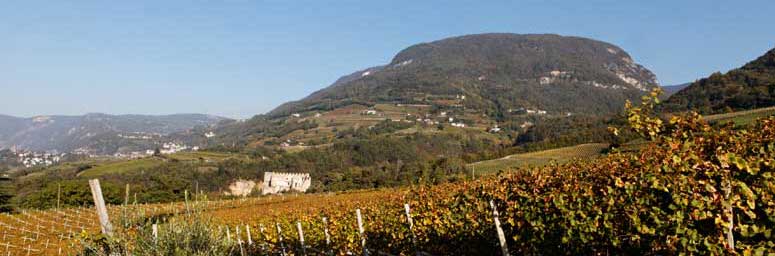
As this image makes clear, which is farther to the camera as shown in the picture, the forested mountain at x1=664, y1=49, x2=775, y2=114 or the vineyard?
the forested mountain at x1=664, y1=49, x2=775, y2=114

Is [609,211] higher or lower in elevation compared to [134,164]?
higher

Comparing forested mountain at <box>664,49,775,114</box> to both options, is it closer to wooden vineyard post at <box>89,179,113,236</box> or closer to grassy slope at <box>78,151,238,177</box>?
wooden vineyard post at <box>89,179,113,236</box>

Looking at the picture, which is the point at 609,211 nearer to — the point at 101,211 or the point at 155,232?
the point at 155,232

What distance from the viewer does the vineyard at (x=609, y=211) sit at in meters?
3.05

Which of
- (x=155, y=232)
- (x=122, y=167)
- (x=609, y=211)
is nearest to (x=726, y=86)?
(x=155, y=232)

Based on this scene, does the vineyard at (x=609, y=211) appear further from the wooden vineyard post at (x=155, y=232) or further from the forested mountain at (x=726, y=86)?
the forested mountain at (x=726, y=86)

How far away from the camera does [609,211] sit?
4.25 metres

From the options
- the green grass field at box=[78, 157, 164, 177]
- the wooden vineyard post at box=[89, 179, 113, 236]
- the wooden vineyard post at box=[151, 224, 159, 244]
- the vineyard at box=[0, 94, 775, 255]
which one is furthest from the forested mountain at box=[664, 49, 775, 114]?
the green grass field at box=[78, 157, 164, 177]

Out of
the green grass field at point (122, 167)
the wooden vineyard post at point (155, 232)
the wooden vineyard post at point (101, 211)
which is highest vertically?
the wooden vineyard post at point (101, 211)

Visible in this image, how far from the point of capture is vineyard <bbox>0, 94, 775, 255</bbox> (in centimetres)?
305

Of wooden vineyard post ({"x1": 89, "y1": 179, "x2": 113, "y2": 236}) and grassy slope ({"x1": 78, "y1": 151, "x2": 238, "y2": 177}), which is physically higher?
wooden vineyard post ({"x1": 89, "y1": 179, "x2": 113, "y2": 236})

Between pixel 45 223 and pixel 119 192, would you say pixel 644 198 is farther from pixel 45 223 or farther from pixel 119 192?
pixel 119 192

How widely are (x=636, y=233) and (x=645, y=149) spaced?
953mm

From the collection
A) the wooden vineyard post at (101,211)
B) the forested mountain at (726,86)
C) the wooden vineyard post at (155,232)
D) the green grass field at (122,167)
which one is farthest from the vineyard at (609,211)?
the green grass field at (122,167)
